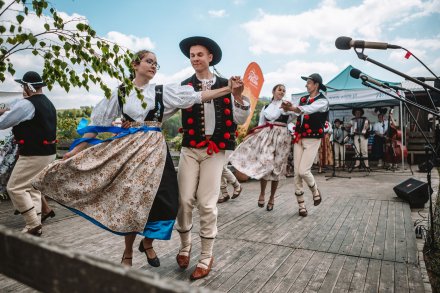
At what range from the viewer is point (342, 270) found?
296 centimetres

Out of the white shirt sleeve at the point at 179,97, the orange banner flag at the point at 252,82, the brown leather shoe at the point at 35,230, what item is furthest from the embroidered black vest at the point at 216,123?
the orange banner flag at the point at 252,82

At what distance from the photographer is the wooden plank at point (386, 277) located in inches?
102

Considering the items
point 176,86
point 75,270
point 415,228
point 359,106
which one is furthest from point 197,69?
point 359,106

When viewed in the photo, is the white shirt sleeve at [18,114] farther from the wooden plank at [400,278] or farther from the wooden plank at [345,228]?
the wooden plank at [400,278]

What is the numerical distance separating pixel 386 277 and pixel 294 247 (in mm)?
993

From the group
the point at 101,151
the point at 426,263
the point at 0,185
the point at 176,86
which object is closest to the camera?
the point at 101,151

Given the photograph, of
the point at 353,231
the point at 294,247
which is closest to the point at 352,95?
the point at 353,231

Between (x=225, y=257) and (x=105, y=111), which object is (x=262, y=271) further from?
(x=105, y=111)

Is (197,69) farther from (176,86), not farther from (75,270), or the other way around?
(75,270)

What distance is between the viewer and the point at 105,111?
272 cm

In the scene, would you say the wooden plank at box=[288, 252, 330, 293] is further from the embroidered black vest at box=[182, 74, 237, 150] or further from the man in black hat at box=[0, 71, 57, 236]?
the man in black hat at box=[0, 71, 57, 236]

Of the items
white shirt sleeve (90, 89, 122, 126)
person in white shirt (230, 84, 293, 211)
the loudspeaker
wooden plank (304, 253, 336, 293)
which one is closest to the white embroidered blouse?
white shirt sleeve (90, 89, 122, 126)

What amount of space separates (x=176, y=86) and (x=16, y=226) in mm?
3577

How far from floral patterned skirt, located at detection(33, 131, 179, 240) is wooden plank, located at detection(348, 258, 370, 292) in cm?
157
